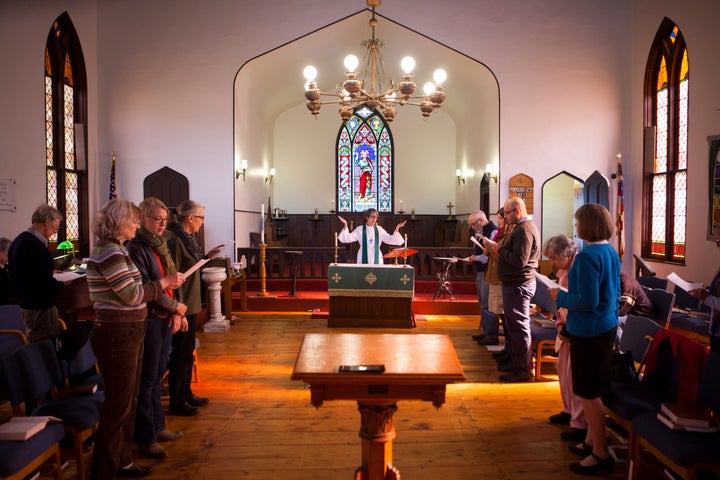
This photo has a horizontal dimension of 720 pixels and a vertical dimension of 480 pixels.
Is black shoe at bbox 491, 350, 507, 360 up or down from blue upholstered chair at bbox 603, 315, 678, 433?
down

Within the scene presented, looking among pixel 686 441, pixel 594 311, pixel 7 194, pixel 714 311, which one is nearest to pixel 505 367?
pixel 714 311

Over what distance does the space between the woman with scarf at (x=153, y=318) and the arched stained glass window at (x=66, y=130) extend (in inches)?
198

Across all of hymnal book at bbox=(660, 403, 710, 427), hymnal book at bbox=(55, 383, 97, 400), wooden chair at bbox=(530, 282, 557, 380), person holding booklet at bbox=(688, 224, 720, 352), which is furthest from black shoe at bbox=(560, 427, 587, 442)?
hymnal book at bbox=(55, 383, 97, 400)

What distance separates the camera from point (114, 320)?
2674mm

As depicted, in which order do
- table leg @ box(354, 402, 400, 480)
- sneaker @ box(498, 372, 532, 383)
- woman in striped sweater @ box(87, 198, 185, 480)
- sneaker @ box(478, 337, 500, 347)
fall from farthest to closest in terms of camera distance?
sneaker @ box(478, 337, 500, 347), sneaker @ box(498, 372, 532, 383), woman in striped sweater @ box(87, 198, 185, 480), table leg @ box(354, 402, 400, 480)

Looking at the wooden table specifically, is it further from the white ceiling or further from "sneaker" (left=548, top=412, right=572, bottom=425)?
the white ceiling

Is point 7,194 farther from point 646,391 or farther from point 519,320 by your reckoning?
point 646,391

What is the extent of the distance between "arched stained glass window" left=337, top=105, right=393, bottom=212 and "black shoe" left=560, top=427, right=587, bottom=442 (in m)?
10.9

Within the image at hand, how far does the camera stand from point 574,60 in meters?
9.07

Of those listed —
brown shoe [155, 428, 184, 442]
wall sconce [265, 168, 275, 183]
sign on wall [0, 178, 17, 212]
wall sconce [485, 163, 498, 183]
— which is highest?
wall sconce [265, 168, 275, 183]

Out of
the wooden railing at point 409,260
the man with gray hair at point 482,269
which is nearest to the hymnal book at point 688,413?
the man with gray hair at point 482,269

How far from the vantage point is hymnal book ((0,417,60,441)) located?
2443 mm

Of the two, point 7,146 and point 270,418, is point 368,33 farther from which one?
point 270,418

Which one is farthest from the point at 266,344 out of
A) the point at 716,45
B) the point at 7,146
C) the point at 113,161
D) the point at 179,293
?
the point at 716,45
